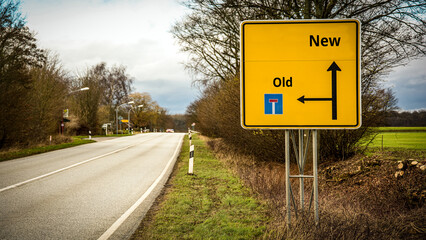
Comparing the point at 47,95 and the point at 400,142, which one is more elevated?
the point at 47,95

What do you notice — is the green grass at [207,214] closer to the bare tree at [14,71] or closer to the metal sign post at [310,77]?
the metal sign post at [310,77]

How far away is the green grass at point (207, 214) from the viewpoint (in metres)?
3.88

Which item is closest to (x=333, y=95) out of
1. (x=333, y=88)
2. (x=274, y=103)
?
(x=333, y=88)

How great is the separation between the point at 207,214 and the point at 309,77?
9.28 ft

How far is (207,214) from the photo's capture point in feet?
15.7

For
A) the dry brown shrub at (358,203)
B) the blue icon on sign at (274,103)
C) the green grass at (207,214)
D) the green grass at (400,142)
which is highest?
the blue icon on sign at (274,103)

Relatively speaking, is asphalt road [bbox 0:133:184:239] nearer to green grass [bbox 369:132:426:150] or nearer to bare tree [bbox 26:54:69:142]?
green grass [bbox 369:132:426:150]

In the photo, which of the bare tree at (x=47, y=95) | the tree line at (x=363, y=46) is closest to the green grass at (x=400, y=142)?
the tree line at (x=363, y=46)

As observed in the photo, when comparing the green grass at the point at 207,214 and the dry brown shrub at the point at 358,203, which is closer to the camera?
the dry brown shrub at the point at 358,203

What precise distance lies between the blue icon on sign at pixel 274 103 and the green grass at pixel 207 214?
64.6 inches

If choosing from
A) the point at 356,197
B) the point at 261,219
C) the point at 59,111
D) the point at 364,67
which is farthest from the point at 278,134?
the point at 59,111

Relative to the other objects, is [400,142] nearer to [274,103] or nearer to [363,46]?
[363,46]

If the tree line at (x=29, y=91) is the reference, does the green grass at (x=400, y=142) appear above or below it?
below

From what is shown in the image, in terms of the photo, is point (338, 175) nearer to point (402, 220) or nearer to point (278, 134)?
point (278, 134)
